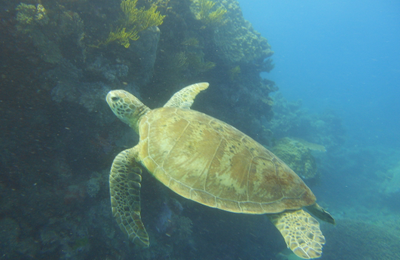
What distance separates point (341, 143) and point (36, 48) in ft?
92.0

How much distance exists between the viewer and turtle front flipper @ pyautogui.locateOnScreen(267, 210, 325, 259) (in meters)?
2.53

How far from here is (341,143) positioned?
2134 cm

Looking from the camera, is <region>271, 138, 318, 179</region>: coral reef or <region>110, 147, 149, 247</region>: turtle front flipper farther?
<region>271, 138, 318, 179</region>: coral reef

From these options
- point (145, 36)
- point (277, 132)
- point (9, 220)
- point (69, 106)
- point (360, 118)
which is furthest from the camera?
point (360, 118)

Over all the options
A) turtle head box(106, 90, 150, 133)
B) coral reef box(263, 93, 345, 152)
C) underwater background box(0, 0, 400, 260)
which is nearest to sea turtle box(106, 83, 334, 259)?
turtle head box(106, 90, 150, 133)

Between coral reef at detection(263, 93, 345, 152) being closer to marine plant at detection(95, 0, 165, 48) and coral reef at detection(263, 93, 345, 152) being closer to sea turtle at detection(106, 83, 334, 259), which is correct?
sea turtle at detection(106, 83, 334, 259)

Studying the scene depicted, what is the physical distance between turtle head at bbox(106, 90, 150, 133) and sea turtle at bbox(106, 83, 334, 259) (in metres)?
0.69

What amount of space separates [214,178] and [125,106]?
232 centimetres

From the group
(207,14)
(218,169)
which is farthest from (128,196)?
(207,14)

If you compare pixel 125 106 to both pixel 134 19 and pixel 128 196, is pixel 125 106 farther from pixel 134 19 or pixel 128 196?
pixel 134 19

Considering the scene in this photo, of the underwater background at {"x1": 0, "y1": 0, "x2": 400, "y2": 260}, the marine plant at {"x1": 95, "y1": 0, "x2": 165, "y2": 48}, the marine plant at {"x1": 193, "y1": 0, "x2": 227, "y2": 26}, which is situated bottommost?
the underwater background at {"x1": 0, "y1": 0, "x2": 400, "y2": 260}

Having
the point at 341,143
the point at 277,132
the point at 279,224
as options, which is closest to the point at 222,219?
the point at 279,224

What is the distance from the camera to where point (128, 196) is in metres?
2.91

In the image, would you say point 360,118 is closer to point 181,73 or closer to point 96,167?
point 181,73
